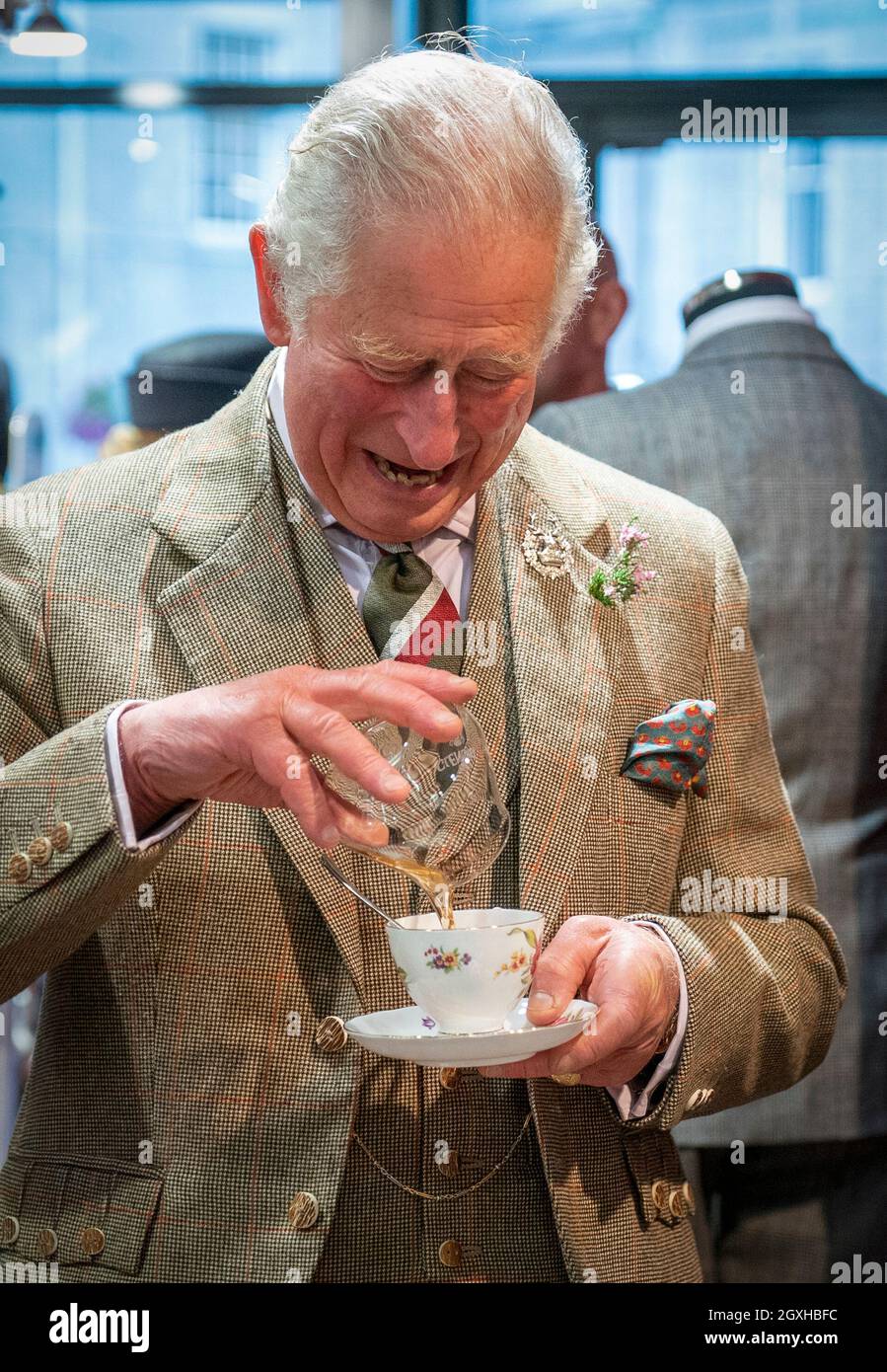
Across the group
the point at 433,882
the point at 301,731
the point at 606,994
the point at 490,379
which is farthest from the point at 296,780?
the point at 490,379

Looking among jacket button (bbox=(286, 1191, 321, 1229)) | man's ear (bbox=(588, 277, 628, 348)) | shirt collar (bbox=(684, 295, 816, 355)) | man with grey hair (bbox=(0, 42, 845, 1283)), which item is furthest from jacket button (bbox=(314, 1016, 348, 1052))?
man's ear (bbox=(588, 277, 628, 348))

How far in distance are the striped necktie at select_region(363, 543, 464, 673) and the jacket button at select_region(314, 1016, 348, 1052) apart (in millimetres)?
412

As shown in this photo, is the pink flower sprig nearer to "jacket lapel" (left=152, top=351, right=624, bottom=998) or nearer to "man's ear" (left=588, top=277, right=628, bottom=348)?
"jacket lapel" (left=152, top=351, right=624, bottom=998)

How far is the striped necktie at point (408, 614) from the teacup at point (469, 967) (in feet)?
1.36

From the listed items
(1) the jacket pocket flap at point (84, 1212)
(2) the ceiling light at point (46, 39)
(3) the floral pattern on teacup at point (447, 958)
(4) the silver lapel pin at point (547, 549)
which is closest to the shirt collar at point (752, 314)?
(4) the silver lapel pin at point (547, 549)

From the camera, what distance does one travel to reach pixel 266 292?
1691mm

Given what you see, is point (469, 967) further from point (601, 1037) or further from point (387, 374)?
point (387, 374)

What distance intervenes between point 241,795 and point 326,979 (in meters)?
0.29

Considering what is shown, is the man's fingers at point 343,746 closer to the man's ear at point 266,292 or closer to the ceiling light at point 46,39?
the man's ear at point 266,292

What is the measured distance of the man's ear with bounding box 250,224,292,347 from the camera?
1687 millimetres

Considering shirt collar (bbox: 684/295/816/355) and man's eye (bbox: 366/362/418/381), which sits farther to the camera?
shirt collar (bbox: 684/295/816/355)

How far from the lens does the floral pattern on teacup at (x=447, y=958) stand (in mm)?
1361

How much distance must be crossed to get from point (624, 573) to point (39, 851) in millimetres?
763

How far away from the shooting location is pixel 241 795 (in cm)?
145
